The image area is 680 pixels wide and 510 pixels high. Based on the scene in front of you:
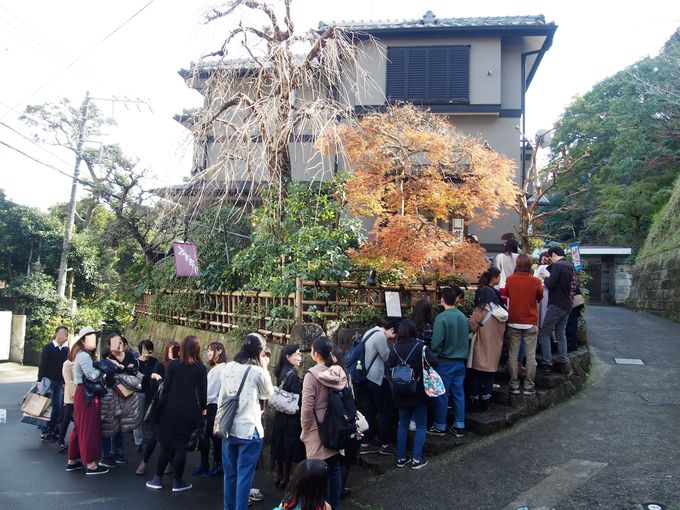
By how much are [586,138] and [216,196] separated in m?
22.3

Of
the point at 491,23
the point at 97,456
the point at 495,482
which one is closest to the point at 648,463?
the point at 495,482

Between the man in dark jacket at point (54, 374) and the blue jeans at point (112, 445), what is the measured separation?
1.64m

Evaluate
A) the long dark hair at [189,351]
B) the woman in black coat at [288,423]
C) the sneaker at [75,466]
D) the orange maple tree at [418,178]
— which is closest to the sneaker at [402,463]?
the woman in black coat at [288,423]

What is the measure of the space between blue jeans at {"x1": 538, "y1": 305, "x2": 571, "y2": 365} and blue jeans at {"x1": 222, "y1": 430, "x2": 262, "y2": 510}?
15.5ft

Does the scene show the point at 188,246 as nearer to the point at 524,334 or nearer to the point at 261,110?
the point at 261,110

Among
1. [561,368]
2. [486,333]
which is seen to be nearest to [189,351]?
[486,333]

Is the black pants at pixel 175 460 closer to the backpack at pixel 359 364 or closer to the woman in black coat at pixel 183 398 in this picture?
the woman in black coat at pixel 183 398

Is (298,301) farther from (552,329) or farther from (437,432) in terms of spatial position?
(552,329)

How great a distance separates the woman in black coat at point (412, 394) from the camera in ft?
19.5

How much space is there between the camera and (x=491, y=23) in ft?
51.1

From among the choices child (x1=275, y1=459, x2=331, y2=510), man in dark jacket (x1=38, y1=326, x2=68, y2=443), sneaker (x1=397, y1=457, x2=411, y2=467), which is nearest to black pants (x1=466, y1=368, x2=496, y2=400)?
sneaker (x1=397, y1=457, x2=411, y2=467)

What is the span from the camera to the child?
3.26 metres

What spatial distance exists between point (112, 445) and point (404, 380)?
4.63 m

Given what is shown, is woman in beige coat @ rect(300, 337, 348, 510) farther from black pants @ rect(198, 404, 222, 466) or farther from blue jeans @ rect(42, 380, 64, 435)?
blue jeans @ rect(42, 380, 64, 435)
